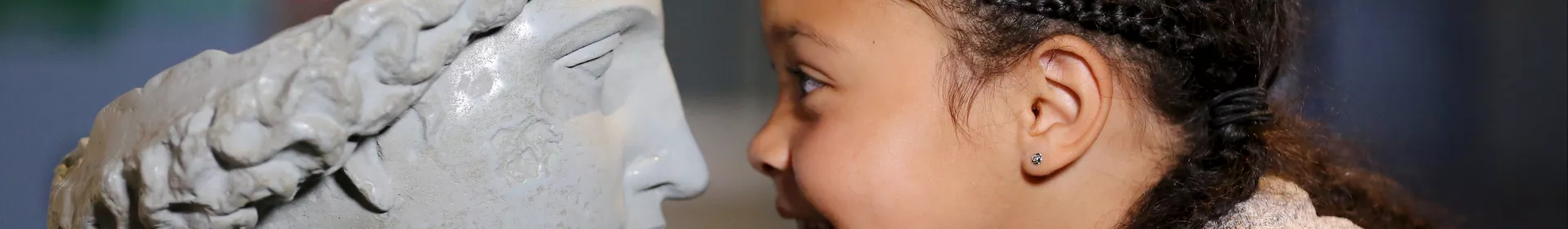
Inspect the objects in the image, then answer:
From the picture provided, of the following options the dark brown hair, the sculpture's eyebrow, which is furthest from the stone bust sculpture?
the dark brown hair

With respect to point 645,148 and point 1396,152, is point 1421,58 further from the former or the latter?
point 645,148

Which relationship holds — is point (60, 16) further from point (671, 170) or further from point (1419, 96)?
point (1419, 96)

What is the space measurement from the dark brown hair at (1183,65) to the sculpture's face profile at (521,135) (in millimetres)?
233

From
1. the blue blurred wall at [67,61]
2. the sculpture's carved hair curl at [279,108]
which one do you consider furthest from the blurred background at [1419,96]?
the sculpture's carved hair curl at [279,108]

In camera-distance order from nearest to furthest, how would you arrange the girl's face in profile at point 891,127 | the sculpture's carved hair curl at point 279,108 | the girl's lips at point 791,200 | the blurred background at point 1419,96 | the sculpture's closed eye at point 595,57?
the sculpture's carved hair curl at point 279,108, the sculpture's closed eye at point 595,57, the girl's face in profile at point 891,127, the girl's lips at point 791,200, the blurred background at point 1419,96

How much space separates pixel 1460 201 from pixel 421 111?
1.32 metres

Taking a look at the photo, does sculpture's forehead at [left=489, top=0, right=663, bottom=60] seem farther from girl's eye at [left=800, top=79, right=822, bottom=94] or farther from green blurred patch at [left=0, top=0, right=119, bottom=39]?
green blurred patch at [left=0, top=0, right=119, bottom=39]

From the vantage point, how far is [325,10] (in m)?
1.03

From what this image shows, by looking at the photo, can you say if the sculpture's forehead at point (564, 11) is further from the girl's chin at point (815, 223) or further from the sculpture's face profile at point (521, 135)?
the girl's chin at point (815, 223)

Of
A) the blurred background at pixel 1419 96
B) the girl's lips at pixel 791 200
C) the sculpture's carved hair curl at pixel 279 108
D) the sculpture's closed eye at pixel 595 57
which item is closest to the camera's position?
the sculpture's carved hair curl at pixel 279 108

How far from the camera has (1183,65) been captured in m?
0.96

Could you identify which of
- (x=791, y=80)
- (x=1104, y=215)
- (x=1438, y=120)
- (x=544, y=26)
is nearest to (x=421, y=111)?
(x=544, y=26)

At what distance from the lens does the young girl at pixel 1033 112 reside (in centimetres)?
94

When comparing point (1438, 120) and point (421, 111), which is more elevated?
point (421, 111)
